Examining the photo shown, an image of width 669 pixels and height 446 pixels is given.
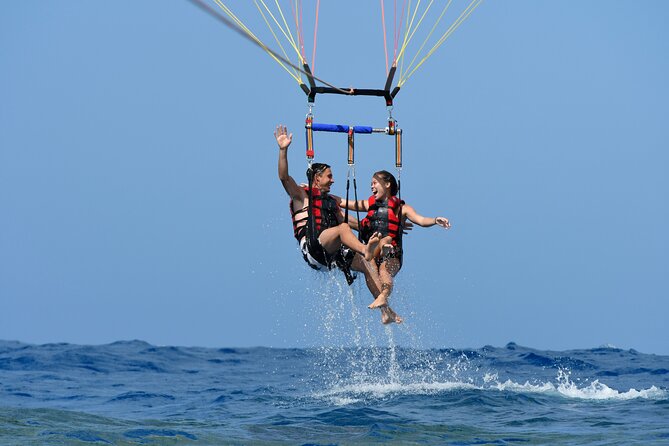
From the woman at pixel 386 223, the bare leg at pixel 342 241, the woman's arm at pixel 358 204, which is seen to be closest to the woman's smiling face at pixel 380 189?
the woman at pixel 386 223

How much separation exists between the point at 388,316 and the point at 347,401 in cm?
204

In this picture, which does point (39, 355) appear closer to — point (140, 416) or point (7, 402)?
point (7, 402)

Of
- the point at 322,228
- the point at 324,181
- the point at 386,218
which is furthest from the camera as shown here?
the point at 324,181

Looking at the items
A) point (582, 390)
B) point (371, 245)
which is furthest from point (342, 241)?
point (582, 390)

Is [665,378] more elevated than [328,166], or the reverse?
[328,166]

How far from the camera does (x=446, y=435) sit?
37.5ft

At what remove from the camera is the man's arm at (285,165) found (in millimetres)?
12039

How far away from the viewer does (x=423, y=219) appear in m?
12.3

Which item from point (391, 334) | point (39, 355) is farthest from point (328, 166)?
point (39, 355)

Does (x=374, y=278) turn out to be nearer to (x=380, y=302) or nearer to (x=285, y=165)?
(x=380, y=302)

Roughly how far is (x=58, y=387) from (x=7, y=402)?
2823mm

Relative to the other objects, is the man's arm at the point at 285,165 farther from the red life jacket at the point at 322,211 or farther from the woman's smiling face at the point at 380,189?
the woman's smiling face at the point at 380,189

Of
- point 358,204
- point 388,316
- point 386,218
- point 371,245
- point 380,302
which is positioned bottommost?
point 388,316

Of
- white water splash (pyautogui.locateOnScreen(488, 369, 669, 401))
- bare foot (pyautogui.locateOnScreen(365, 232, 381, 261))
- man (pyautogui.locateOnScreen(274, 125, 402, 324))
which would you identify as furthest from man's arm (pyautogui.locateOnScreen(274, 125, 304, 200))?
white water splash (pyautogui.locateOnScreen(488, 369, 669, 401))
